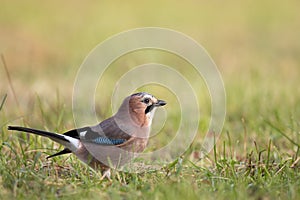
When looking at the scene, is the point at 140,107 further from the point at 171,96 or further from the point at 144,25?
the point at 144,25

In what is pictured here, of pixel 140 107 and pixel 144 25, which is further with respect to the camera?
pixel 144 25

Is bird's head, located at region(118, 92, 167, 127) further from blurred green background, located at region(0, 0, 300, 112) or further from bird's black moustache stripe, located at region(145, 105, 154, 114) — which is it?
blurred green background, located at region(0, 0, 300, 112)

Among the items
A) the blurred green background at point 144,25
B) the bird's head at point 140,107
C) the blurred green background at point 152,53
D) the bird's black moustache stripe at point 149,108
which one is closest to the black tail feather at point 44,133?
the bird's head at point 140,107

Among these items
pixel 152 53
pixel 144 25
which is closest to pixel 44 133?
pixel 152 53

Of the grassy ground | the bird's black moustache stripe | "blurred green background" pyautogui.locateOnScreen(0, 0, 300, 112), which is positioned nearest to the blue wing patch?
the grassy ground

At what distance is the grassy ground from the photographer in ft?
16.3

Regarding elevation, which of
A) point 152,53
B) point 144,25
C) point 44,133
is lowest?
point 44,133

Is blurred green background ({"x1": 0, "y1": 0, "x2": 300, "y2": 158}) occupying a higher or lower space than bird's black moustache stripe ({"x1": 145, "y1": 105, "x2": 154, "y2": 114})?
higher

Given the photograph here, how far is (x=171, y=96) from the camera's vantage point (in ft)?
32.1

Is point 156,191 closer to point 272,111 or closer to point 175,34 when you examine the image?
point 272,111

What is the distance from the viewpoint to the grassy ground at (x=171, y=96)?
16.3 feet

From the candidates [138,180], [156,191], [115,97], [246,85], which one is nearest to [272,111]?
[246,85]

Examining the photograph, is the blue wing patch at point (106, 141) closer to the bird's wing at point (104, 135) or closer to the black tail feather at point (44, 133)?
the bird's wing at point (104, 135)

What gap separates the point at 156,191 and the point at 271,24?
462 inches
